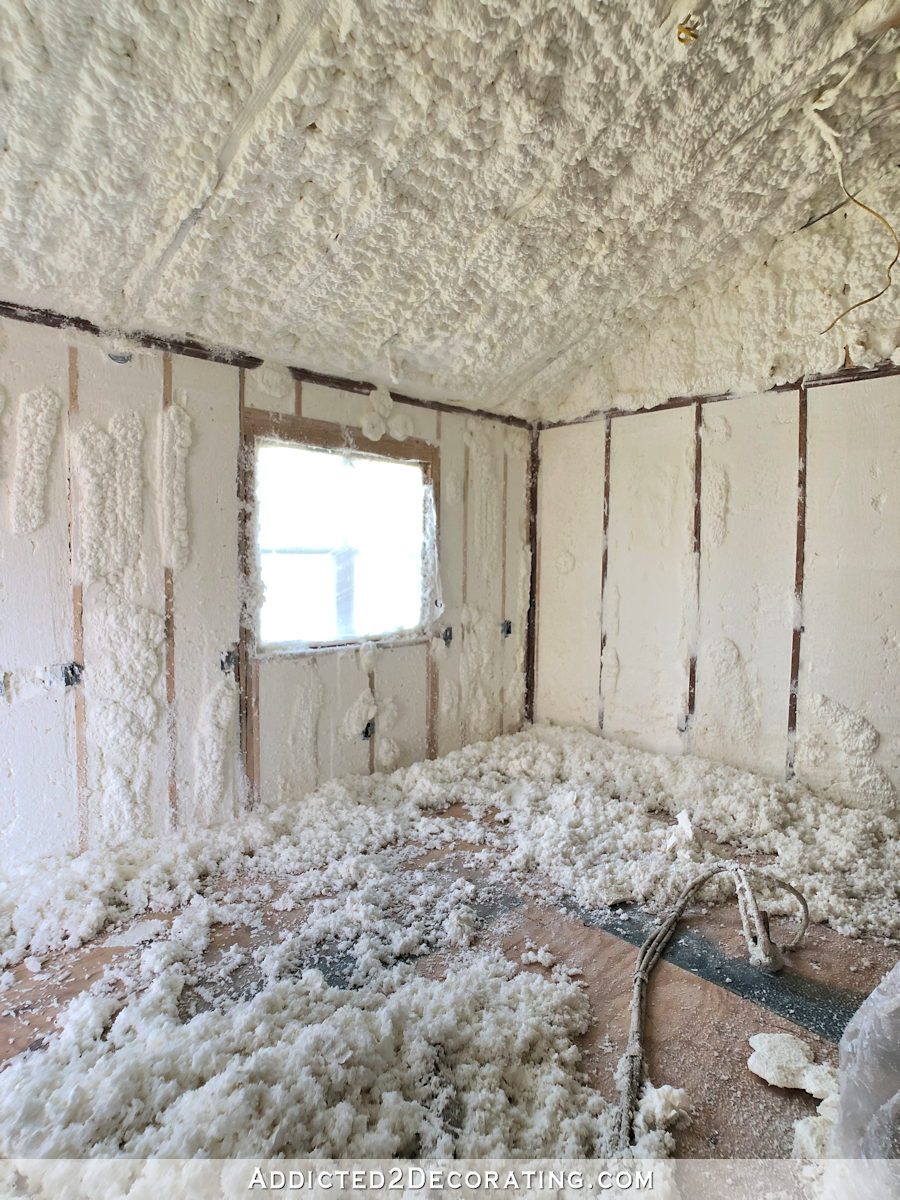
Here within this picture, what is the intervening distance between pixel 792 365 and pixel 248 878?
314 cm

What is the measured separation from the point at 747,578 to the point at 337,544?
78.9 inches

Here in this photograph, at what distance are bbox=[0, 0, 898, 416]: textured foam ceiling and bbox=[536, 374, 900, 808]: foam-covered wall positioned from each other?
86 centimetres

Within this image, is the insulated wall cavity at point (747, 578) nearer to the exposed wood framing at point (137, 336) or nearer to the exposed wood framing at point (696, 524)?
the exposed wood framing at point (696, 524)

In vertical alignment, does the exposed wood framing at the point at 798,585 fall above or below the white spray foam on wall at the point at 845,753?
above

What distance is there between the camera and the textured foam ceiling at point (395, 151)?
1375 millimetres

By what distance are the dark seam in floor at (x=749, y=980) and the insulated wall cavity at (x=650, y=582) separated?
1.41 meters

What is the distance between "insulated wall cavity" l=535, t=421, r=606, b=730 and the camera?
3.42 metres

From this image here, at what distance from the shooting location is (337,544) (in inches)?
109

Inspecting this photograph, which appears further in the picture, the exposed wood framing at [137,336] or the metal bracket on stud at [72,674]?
the metal bracket on stud at [72,674]

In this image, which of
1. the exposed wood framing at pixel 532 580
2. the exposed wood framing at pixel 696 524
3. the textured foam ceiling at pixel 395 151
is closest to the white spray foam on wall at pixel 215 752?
the textured foam ceiling at pixel 395 151

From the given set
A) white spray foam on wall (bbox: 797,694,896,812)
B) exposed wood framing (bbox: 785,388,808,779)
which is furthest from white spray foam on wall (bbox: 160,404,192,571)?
white spray foam on wall (bbox: 797,694,896,812)

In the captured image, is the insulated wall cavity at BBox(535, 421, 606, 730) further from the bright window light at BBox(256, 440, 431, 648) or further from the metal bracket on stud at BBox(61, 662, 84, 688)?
the metal bracket on stud at BBox(61, 662, 84, 688)

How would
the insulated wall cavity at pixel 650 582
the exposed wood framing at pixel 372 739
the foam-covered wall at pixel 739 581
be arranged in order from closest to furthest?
the foam-covered wall at pixel 739 581 < the exposed wood framing at pixel 372 739 < the insulated wall cavity at pixel 650 582

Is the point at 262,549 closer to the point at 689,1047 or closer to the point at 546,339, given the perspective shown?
the point at 546,339
